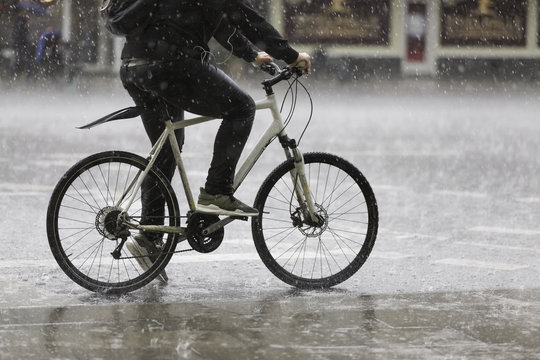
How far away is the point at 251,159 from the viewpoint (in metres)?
6.45

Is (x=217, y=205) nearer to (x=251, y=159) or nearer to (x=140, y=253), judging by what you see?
(x=251, y=159)

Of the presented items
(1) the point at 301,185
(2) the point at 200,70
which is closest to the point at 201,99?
(2) the point at 200,70

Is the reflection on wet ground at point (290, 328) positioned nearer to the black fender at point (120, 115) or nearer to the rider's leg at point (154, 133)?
the rider's leg at point (154, 133)

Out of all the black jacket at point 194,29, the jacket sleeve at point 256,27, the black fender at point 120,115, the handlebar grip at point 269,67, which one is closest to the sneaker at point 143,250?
the black fender at point 120,115

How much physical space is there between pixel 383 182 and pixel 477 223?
234 cm

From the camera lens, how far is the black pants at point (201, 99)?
6.09 meters

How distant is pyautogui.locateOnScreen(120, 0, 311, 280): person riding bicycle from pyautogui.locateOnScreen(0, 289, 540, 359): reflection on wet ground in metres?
0.73

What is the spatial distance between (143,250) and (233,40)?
122cm

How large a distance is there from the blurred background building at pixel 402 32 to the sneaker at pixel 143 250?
28.4 m

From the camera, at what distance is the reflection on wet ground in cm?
491

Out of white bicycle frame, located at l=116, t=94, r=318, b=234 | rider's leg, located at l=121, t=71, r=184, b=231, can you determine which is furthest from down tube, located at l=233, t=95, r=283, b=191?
rider's leg, located at l=121, t=71, r=184, b=231

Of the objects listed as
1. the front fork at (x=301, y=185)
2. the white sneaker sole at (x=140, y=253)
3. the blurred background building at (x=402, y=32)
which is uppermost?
the blurred background building at (x=402, y=32)

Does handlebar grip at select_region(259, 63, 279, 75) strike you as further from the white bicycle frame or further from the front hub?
the front hub

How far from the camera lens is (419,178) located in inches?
460
